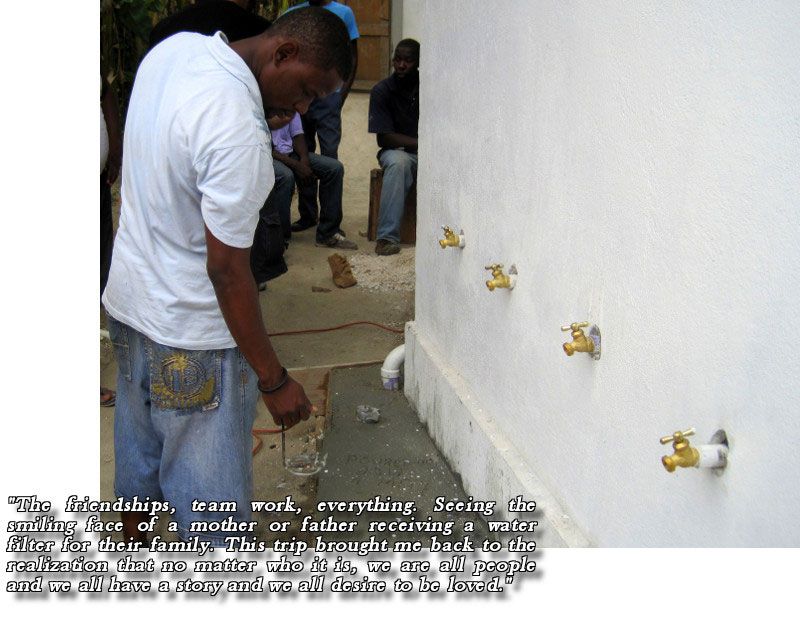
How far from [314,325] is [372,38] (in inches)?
254

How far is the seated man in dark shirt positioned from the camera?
7266mm

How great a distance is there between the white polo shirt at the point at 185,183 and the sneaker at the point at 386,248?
4917mm

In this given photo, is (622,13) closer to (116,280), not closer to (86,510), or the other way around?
(116,280)

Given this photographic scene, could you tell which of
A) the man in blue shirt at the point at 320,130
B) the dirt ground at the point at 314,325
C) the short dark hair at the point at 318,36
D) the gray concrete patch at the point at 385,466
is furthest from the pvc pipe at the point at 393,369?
the man in blue shirt at the point at 320,130

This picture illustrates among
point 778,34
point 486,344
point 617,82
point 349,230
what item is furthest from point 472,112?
point 349,230

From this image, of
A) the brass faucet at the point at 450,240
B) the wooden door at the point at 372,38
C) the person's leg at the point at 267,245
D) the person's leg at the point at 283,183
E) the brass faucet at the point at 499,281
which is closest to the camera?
the person's leg at the point at 267,245

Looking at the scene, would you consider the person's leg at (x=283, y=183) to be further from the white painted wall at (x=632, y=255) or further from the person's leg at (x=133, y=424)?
the person's leg at (x=133, y=424)

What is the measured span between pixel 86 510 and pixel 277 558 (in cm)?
44

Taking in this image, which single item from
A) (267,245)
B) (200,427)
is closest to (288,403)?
(200,427)

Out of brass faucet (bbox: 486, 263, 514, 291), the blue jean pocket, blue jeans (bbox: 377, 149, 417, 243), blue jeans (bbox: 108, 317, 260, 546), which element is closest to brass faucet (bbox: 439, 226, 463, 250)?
brass faucet (bbox: 486, 263, 514, 291)

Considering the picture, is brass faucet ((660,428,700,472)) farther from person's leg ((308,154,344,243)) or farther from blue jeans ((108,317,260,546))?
person's leg ((308,154,344,243))

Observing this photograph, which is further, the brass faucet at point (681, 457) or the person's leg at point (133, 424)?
the person's leg at point (133, 424)

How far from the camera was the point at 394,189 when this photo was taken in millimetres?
7254

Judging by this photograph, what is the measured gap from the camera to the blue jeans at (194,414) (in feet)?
7.80
